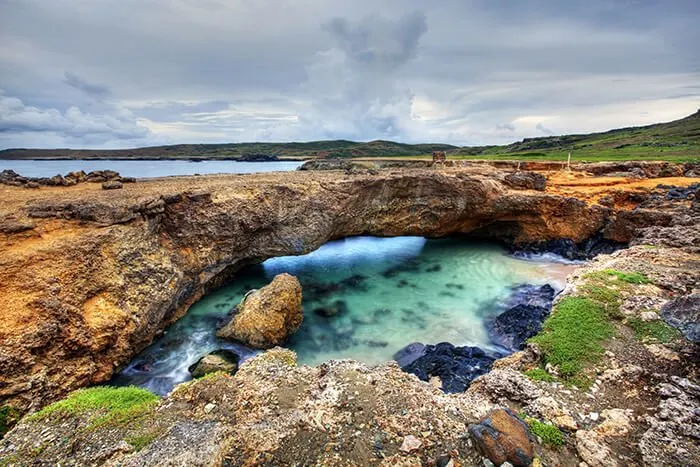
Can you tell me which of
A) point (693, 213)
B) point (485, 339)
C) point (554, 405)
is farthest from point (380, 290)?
point (693, 213)

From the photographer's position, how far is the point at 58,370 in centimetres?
965

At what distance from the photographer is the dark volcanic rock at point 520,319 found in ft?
44.3

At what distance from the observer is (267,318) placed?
13547mm

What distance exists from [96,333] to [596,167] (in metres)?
40.7

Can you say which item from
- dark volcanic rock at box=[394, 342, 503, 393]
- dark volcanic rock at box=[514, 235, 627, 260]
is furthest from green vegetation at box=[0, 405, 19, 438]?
dark volcanic rock at box=[514, 235, 627, 260]

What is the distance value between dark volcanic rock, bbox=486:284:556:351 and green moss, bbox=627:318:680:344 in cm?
385

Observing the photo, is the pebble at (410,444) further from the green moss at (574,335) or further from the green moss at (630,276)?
the green moss at (630,276)

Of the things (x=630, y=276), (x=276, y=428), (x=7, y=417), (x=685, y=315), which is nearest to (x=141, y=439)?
(x=276, y=428)

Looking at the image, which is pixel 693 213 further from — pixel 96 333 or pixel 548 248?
pixel 96 333

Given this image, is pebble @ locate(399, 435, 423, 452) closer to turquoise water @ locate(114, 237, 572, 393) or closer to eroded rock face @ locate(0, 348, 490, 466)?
eroded rock face @ locate(0, 348, 490, 466)

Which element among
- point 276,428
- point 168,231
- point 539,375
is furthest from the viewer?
point 168,231

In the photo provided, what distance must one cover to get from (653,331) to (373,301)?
37.9 feet

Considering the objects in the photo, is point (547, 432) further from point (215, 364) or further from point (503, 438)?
point (215, 364)

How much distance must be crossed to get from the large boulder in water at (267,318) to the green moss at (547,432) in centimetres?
982
